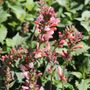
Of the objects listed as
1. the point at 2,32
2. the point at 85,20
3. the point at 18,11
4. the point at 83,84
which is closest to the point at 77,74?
the point at 83,84

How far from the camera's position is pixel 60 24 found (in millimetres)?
4277

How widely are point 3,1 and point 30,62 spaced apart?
1.62 metres

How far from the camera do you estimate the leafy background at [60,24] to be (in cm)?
375

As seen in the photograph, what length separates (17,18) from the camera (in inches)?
170

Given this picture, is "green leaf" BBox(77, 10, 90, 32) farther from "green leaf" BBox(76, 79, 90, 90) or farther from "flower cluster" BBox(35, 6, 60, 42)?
"flower cluster" BBox(35, 6, 60, 42)

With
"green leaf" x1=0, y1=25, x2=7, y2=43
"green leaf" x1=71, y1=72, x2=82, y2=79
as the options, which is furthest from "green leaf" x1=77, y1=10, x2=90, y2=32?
"green leaf" x1=0, y1=25, x2=7, y2=43

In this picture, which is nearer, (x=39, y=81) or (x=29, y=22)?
(x=39, y=81)

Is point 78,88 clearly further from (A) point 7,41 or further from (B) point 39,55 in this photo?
(A) point 7,41

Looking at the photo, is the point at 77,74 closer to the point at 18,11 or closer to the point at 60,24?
the point at 60,24

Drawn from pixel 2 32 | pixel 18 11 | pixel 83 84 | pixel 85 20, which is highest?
pixel 18 11

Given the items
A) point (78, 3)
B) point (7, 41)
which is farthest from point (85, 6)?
point (7, 41)

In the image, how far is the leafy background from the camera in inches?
148

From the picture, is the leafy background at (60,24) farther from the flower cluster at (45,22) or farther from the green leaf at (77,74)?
the flower cluster at (45,22)

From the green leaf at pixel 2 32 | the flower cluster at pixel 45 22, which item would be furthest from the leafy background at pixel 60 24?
the flower cluster at pixel 45 22
